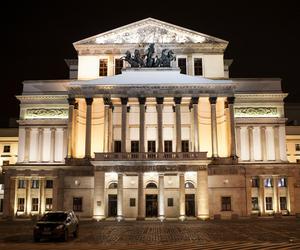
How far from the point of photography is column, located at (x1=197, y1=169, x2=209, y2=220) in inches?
2147

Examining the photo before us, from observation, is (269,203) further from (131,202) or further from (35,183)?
(35,183)

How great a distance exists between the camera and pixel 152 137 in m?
65.9

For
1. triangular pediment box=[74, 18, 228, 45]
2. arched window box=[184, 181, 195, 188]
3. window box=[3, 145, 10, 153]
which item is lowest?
arched window box=[184, 181, 195, 188]

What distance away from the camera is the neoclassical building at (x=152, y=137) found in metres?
56.2

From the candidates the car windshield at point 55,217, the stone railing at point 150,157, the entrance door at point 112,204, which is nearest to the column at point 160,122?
the stone railing at point 150,157

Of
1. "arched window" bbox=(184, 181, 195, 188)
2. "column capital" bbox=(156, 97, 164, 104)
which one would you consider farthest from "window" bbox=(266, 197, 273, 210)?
"column capital" bbox=(156, 97, 164, 104)

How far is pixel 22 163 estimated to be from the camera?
210 ft

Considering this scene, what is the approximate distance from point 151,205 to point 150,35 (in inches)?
947

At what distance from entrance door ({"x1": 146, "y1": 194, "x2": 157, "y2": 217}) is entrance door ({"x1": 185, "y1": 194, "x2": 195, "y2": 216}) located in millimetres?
3935

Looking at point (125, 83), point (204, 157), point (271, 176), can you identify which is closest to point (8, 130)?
point (125, 83)

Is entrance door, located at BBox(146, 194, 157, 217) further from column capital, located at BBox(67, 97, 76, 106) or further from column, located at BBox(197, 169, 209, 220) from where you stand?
column capital, located at BBox(67, 97, 76, 106)

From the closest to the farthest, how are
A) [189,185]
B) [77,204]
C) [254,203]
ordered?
1. [77,204]
2. [189,185]
3. [254,203]

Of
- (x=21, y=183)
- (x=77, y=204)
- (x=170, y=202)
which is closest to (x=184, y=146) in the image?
(x=170, y=202)

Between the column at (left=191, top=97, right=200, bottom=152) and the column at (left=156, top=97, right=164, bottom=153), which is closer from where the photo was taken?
the column at (left=156, top=97, right=164, bottom=153)
